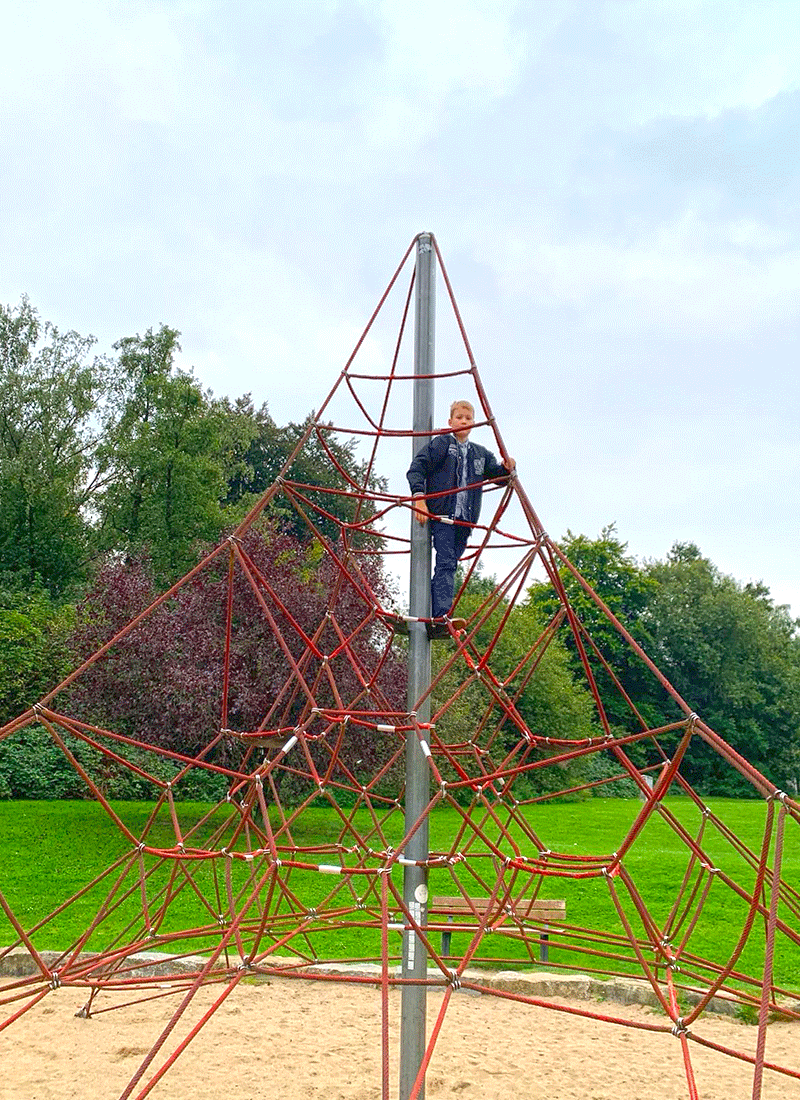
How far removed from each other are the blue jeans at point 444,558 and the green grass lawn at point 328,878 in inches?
62.2

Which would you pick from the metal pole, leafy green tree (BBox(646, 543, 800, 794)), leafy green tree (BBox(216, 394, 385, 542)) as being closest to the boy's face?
the metal pole

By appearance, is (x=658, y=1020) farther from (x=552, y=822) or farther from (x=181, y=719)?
(x=552, y=822)

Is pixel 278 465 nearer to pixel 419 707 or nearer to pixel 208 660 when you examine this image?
pixel 208 660

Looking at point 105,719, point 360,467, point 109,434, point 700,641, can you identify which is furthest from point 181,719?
point 700,641

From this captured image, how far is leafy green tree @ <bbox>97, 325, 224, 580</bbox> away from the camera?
58.1 feet

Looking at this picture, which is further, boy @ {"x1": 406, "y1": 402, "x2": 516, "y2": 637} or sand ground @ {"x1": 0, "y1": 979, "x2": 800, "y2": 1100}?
sand ground @ {"x1": 0, "y1": 979, "x2": 800, "y2": 1100}

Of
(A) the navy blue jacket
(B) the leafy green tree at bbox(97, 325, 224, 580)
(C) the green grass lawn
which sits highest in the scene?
(B) the leafy green tree at bbox(97, 325, 224, 580)

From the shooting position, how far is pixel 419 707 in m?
3.76

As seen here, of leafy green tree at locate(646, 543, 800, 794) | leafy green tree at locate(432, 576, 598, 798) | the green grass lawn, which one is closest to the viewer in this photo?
the green grass lawn

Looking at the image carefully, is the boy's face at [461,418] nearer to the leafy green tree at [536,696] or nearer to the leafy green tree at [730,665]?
the leafy green tree at [536,696]

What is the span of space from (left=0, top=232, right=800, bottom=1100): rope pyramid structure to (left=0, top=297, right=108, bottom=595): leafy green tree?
6.52 meters

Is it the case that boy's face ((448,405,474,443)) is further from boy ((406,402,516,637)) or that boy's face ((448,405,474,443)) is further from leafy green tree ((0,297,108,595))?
leafy green tree ((0,297,108,595))

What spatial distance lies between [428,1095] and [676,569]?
26.9 meters

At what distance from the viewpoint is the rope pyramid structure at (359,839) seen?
3346 mm
